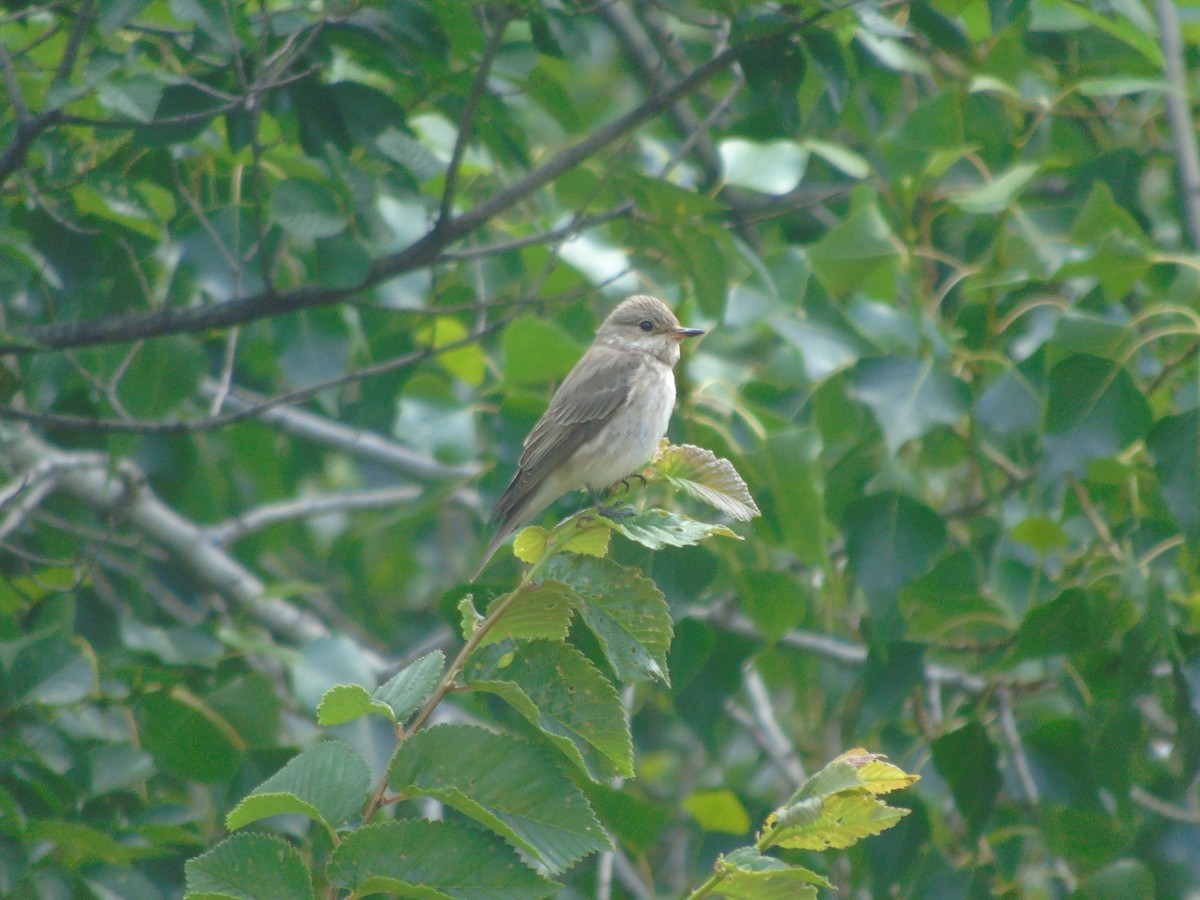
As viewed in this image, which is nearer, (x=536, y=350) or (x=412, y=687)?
(x=412, y=687)

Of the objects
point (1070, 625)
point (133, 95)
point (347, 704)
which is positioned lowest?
point (1070, 625)

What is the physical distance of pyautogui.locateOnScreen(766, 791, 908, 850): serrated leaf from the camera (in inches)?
74.6

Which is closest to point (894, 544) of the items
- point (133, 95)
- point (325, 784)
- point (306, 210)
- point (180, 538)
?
point (306, 210)

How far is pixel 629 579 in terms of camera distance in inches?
87.3

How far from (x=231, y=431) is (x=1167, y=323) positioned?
368 cm

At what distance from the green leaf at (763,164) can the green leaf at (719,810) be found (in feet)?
7.25

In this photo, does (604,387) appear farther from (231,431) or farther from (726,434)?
Answer: (231,431)

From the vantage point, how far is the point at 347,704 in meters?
1.90

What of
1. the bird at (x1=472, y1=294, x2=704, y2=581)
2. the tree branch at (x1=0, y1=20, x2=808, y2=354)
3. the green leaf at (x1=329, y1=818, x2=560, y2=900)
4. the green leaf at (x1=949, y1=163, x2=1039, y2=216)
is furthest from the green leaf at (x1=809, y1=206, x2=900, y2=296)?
the green leaf at (x1=329, y1=818, x2=560, y2=900)

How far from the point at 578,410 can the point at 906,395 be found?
4.49ft

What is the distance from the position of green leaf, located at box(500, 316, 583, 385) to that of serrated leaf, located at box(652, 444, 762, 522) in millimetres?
1619

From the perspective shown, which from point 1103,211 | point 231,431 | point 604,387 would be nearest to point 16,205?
point 231,431

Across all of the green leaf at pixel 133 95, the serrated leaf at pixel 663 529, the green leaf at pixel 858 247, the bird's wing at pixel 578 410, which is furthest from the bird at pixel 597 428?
the serrated leaf at pixel 663 529

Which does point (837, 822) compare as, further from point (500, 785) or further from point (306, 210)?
point (306, 210)
